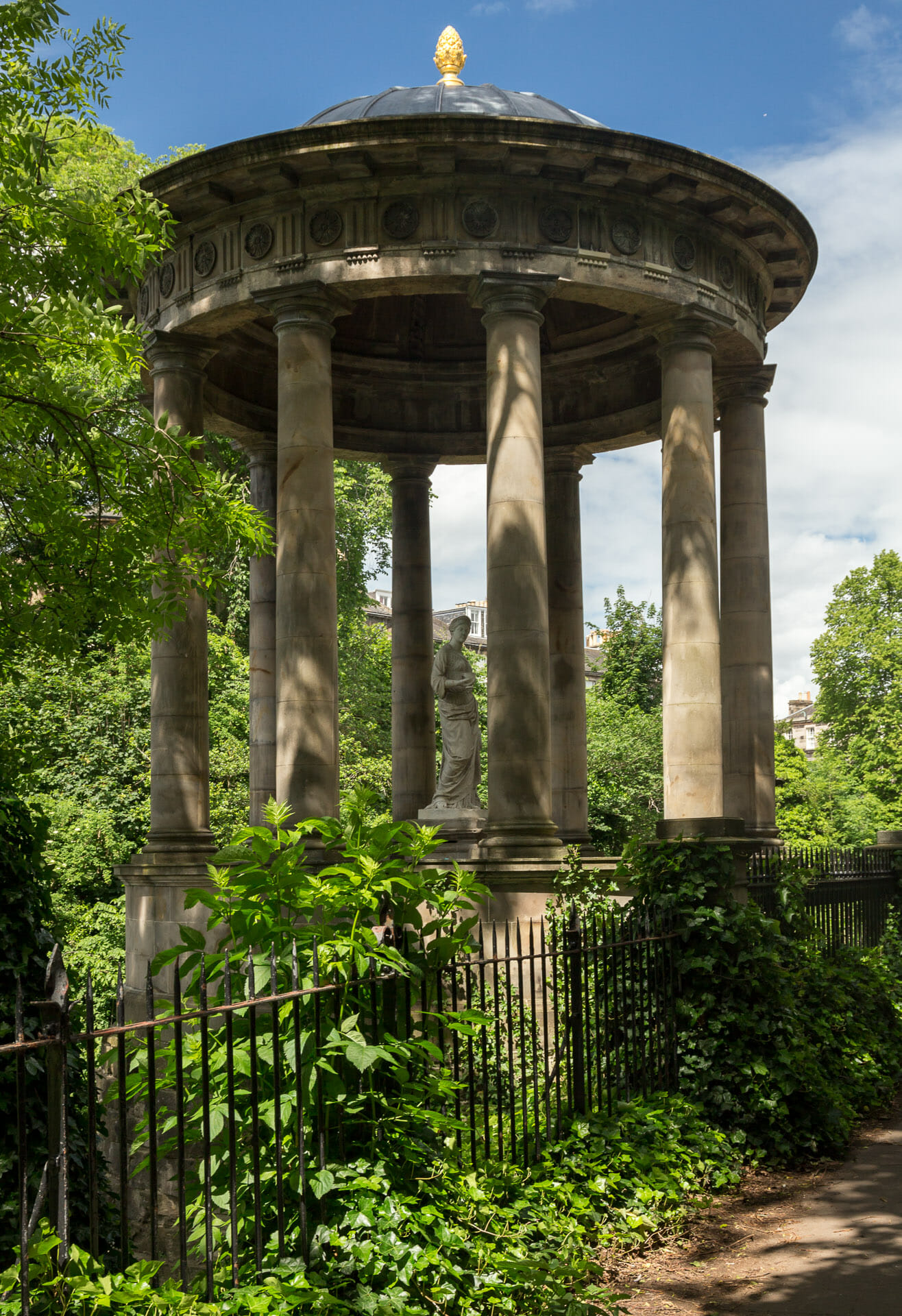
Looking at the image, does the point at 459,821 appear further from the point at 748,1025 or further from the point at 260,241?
the point at 748,1025

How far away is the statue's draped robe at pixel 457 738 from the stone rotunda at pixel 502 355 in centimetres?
319

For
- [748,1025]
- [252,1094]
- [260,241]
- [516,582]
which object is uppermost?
[260,241]

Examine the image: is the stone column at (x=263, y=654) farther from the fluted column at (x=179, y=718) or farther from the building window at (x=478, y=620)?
the building window at (x=478, y=620)

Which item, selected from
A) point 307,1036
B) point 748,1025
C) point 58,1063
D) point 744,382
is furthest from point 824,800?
point 58,1063

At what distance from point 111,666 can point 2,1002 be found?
79.6 feet

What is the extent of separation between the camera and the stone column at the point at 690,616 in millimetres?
19672

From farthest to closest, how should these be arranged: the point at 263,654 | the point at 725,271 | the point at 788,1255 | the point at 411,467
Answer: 1. the point at 411,467
2. the point at 263,654
3. the point at 725,271
4. the point at 788,1255

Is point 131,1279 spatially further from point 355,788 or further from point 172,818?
point 172,818

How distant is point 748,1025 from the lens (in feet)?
40.1

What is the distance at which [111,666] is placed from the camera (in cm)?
3200

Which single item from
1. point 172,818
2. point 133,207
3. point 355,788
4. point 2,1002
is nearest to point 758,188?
point 133,207

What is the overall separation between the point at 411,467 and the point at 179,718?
28.2ft

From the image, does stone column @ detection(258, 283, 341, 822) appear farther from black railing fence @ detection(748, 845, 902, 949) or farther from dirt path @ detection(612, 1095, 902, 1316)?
dirt path @ detection(612, 1095, 902, 1316)

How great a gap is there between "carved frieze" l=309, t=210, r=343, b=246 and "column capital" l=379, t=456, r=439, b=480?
26.1 ft
